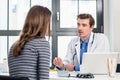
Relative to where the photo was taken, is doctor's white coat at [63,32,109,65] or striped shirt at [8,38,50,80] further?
doctor's white coat at [63,32,109,65]

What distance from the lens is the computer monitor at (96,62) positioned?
257 centimetres

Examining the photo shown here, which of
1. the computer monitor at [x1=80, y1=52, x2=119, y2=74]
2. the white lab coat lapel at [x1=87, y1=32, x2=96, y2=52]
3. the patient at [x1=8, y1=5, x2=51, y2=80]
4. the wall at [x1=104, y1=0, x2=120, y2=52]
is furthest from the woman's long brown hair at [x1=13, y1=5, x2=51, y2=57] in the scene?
the wall at [x1=104, y1=0, x2=120, y2=52]

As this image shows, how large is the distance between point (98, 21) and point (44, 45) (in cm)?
233

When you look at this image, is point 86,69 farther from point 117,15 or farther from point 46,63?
point 117,15

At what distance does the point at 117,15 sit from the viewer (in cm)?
355

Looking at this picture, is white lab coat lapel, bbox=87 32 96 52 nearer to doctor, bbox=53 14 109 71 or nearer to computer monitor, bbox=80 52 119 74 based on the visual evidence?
A: doctor, bbox=53 14 109 71

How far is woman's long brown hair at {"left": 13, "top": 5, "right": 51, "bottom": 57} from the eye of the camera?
180 centimetres

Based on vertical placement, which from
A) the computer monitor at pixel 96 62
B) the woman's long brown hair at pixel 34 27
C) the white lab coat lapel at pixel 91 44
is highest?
the woman's long brown hair at pixel 34 27

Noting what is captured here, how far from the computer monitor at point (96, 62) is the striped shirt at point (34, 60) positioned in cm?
85

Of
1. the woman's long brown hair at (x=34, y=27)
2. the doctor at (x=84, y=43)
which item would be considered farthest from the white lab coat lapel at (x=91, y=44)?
the woman's long brown hair at (x=34, y=27)

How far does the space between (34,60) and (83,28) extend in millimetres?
1533

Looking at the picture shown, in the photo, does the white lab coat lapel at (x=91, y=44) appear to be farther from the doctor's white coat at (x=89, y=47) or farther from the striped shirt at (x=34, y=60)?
the striped shirt at (x=34, y=60)

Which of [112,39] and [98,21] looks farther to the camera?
[98,21]

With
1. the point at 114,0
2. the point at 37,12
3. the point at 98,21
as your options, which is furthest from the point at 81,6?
the point at 37,12
